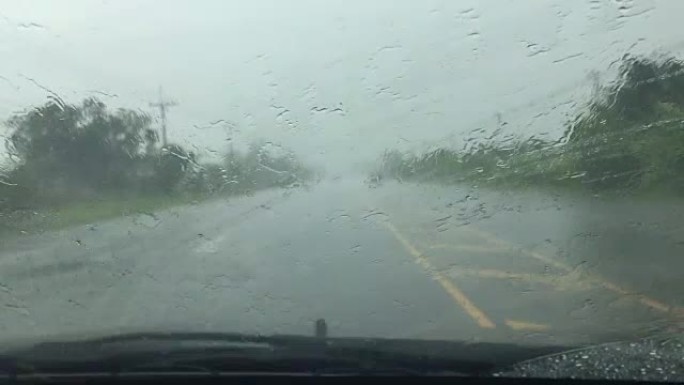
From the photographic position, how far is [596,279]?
780 cm

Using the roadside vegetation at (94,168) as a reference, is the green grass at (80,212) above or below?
below

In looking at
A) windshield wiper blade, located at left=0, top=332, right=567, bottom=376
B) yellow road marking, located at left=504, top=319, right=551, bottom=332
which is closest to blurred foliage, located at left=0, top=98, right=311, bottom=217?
yellow road marking, located at left=504, top=319, right=551, bottom=332

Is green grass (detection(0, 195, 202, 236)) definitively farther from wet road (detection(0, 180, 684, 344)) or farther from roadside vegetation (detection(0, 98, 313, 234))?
wet road (detection(0, 180, 684, 344))

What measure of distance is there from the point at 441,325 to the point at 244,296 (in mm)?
1705

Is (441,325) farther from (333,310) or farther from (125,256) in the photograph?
(125,256)

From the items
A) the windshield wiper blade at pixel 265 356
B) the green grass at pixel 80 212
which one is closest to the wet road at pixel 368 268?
the green grass at pixel 80 212

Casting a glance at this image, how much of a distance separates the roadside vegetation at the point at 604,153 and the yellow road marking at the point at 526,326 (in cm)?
251

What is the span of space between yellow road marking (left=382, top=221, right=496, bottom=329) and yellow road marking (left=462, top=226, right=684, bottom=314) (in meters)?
0.60

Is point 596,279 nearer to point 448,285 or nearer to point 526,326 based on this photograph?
point 448,285

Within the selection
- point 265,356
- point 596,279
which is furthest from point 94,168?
point 596,279

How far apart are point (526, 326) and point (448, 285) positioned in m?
2.08

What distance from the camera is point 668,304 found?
6781 mm

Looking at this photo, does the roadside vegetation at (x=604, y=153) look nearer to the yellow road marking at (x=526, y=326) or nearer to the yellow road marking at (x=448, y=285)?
the yellow road marking at (x=448, y=285)

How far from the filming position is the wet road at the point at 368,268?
641 cm
